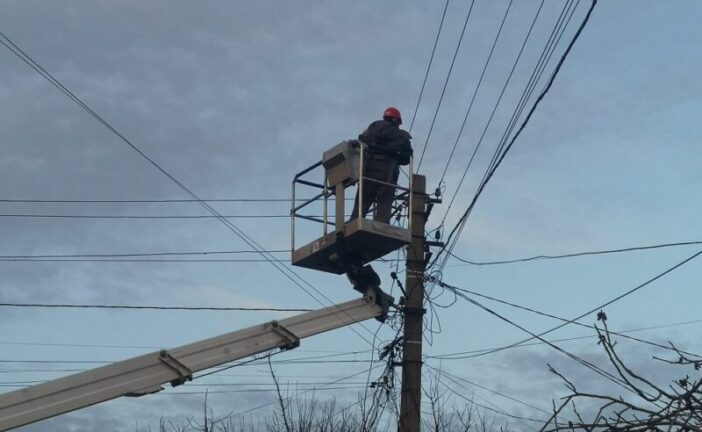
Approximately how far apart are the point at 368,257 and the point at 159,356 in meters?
3.05

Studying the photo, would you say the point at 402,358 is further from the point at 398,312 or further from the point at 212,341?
the point at 212,341

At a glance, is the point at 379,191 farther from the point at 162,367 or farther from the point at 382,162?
the point at 162,367

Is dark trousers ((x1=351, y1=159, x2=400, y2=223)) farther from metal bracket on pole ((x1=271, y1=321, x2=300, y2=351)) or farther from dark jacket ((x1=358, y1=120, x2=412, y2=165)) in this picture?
metal bracket on pole ((x1=271, y1=321, x2=300, y2=351))

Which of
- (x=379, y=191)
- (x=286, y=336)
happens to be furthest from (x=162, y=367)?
(x=379, y=191)

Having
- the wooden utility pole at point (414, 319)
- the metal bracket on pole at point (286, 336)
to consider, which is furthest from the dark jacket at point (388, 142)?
the metal bracket on pole at point (286, 336)

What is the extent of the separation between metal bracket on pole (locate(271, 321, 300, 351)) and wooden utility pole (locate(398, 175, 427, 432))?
1387 millimetres

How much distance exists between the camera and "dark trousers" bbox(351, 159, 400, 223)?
12.4 m

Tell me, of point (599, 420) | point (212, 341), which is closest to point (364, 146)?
point (212, 341)

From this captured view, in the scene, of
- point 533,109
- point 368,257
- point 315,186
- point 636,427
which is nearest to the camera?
point 636,427

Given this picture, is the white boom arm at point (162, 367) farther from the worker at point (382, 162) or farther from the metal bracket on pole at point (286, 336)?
the worker at point (382, 162)

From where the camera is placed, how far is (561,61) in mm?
9734

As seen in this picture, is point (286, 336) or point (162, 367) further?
point (286, 336)

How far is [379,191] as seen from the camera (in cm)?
1241

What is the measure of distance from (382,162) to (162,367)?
3756 millimetres
